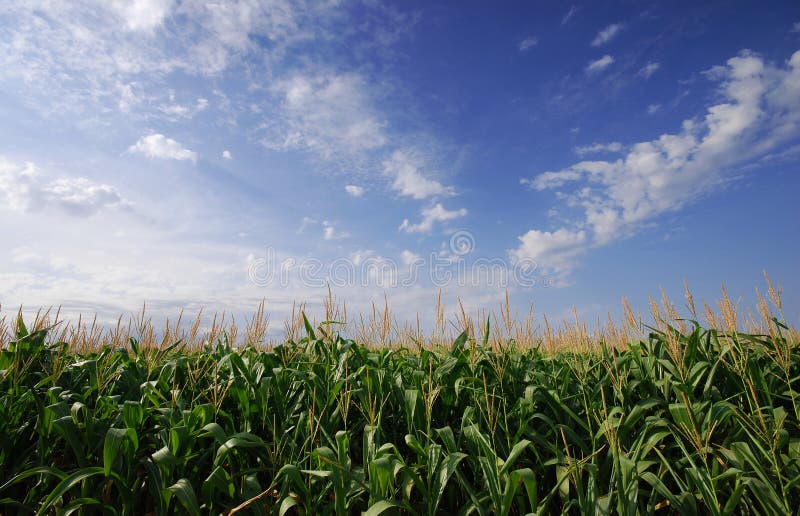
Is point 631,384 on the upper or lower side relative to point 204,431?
upper

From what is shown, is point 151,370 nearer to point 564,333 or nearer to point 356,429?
point 356,429

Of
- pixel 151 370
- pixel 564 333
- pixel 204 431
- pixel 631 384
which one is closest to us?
pixel 204 431

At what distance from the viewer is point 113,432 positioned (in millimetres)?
2943

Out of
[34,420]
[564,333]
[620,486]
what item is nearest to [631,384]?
[620,486]

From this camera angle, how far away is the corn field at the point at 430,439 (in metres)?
Result: 2.71

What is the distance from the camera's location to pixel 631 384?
346 cm

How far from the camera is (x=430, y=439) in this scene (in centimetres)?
295

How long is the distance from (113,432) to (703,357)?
462 cm

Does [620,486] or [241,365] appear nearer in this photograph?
[620,486]

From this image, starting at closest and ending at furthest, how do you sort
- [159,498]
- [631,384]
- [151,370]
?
[159,498], [631,384], [151,370]

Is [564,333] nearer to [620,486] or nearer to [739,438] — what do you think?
[739,438]

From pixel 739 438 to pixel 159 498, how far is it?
13.1 ft

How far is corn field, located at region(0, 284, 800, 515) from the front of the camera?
2709 millimetres

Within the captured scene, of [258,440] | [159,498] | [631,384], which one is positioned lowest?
[159,498]
